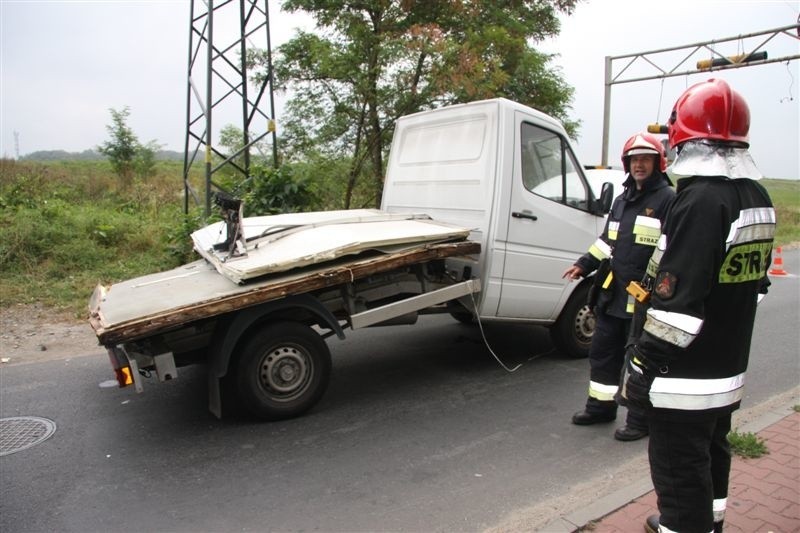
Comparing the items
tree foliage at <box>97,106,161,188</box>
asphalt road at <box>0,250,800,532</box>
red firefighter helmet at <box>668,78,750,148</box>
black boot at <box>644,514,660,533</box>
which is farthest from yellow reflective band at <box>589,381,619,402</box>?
tree foliage at <box>97,106,161,188</box>

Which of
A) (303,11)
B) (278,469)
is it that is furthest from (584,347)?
(303,11)

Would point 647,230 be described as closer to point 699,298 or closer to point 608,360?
point 608,360

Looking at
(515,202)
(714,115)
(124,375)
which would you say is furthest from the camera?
(515,202)

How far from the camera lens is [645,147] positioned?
3.75 metres

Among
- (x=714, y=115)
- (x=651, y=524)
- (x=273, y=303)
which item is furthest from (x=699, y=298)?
(x=273, y=303)

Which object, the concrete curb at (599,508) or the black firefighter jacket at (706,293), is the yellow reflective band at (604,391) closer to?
the concrete curb at (599,508)

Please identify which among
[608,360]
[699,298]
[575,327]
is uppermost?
[699,298]

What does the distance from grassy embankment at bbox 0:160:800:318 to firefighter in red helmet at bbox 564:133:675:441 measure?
6.22 metres

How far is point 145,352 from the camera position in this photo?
3.75 metres

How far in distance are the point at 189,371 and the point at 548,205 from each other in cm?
357

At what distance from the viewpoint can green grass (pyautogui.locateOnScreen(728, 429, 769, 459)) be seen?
11.7 ft

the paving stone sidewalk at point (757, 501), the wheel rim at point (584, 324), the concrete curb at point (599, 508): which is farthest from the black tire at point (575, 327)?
the concrete curb at point (599, 508)

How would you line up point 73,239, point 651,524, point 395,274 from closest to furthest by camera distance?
point 651,524 → point 395,274 → point 73,239

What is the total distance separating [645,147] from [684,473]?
7.42 ft
